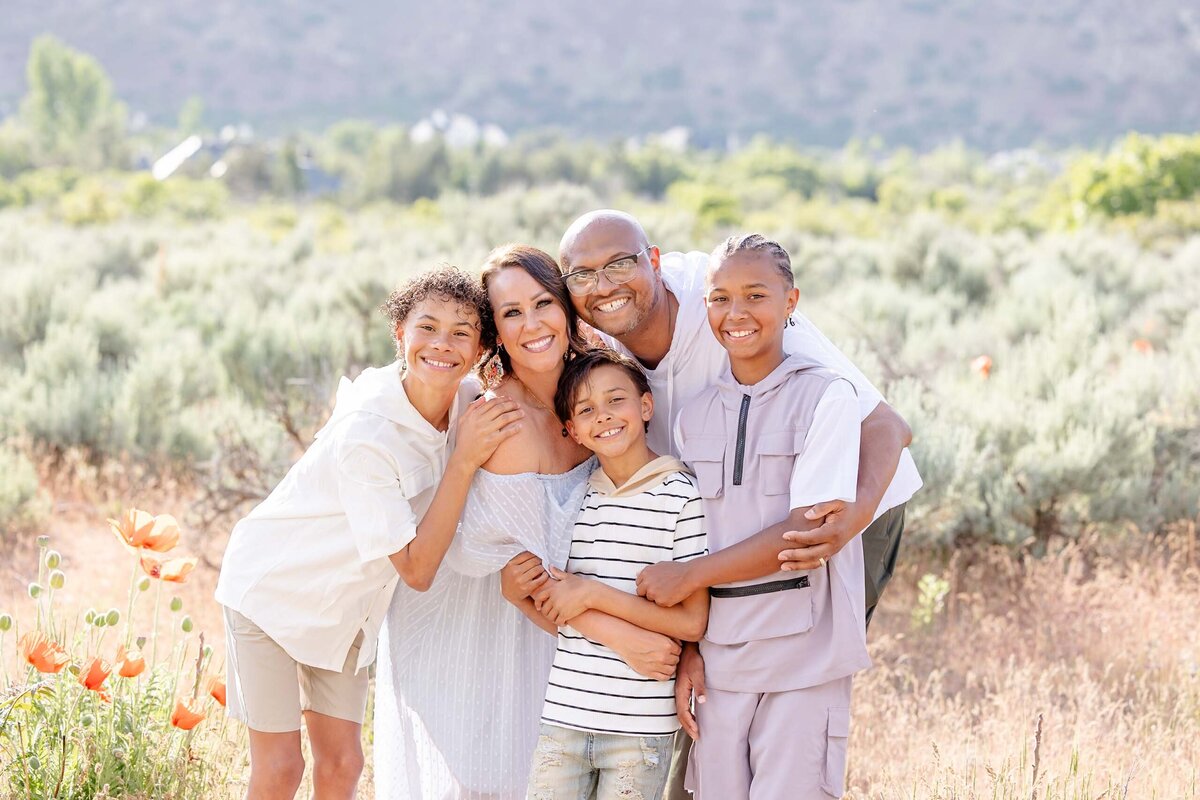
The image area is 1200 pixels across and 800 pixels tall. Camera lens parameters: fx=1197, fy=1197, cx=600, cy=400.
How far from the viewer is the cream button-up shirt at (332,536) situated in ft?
10.00

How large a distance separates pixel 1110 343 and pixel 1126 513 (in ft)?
13.7

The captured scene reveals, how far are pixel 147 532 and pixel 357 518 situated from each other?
693mm

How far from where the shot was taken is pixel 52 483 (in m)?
7.50

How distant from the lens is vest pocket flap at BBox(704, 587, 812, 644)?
2848 mm

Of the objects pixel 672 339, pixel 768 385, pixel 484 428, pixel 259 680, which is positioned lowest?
pixel 259 680

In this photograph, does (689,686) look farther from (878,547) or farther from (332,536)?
(332,536)

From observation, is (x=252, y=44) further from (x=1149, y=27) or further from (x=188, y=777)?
(x=188, y=777)

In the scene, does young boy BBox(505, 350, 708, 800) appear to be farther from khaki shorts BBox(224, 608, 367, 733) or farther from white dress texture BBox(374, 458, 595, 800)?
khaki shorts BBox(224, 608, 367, 733)

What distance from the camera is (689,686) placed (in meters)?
2.95

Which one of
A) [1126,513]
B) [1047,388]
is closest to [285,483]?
[1126,513]

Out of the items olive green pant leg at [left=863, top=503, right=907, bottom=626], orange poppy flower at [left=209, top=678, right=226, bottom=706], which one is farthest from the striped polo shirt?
orange poppy flower at [left=209, top=678, right=226, bottom=706]

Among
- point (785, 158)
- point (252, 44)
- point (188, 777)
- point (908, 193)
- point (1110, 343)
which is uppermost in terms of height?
point (252, 44)

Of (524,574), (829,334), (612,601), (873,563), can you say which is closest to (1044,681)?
(873,563)

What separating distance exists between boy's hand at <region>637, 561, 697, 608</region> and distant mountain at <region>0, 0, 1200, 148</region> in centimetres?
10558
